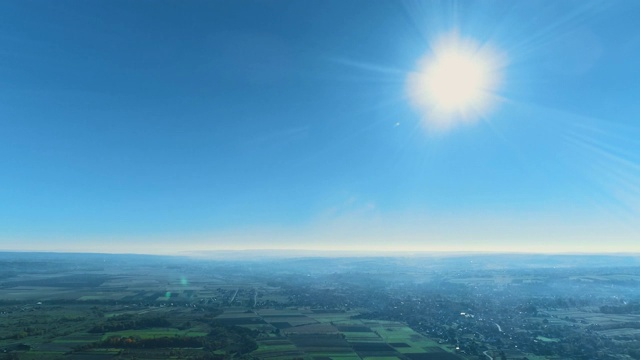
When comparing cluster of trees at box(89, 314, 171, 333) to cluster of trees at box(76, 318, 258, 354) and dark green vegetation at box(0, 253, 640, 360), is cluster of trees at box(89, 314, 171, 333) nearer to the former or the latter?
dark green vegetation at box(0, 253, 640, 360)

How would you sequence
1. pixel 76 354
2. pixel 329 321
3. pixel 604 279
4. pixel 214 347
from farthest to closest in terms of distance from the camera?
pixel 604 279
pixel 329 321
pixel 214 347
pixel 76 354

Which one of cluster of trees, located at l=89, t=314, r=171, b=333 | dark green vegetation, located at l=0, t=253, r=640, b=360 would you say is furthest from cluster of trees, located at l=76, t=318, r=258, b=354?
cluster of trees, located at l=89, t=314, r=171, b=333

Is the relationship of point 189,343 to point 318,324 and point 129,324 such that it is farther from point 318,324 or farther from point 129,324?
point 318,324

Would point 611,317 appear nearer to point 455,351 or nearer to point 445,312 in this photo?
point 445,312

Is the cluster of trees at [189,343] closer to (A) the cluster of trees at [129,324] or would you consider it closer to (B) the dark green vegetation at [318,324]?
(B) the dark green vegetation at [318,324]

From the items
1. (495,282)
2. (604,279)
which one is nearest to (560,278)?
(604,279)

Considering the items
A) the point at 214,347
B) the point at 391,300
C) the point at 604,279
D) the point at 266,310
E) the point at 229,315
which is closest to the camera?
the point at 214,347

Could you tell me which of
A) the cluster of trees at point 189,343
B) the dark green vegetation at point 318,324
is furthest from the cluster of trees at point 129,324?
the cluster of trees at point 189,343

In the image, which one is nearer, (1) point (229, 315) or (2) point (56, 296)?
(1) point (229, 315)
